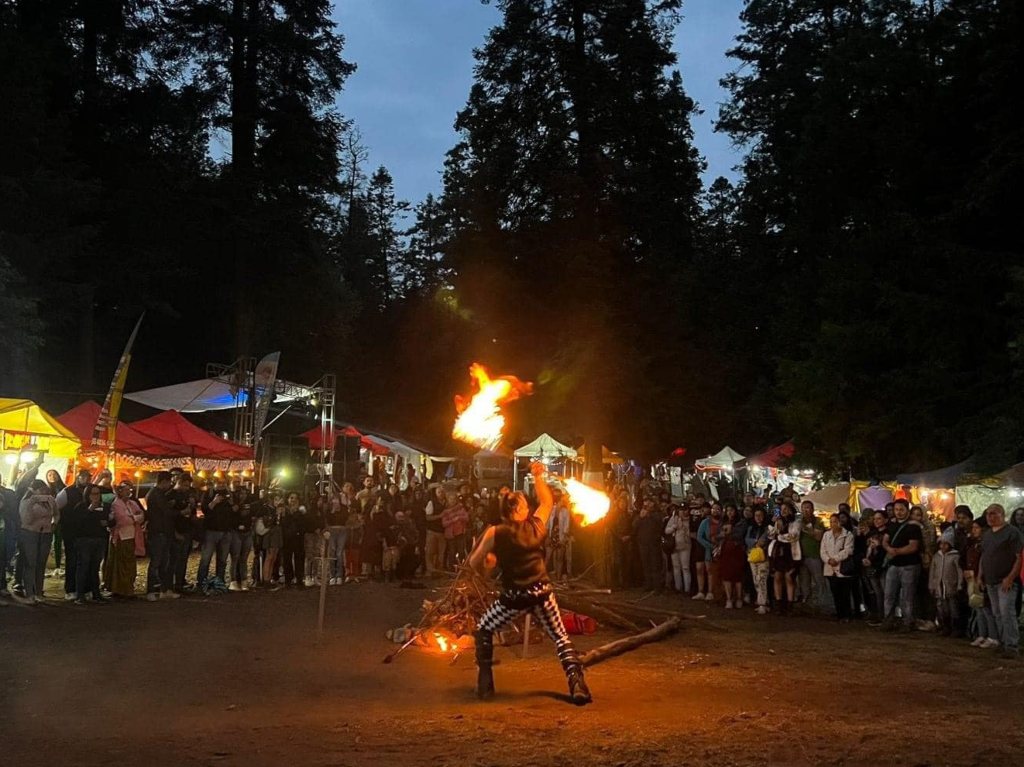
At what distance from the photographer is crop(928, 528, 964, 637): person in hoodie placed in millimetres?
12430

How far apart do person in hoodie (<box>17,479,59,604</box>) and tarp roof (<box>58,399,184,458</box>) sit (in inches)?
249

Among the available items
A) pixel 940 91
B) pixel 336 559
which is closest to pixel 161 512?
pixel 336 559

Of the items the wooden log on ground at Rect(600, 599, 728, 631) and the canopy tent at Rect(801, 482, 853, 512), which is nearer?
the wooden log on ground at Rect(600, 599, 728, 631)

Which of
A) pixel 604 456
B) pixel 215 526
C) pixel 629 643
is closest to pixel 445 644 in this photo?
pixel 629 643

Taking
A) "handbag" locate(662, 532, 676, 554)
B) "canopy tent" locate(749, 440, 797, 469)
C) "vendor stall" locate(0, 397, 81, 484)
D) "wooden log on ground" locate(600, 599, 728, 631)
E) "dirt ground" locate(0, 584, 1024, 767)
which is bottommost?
"dirt ground" locate(0, 584, 1024, 767)

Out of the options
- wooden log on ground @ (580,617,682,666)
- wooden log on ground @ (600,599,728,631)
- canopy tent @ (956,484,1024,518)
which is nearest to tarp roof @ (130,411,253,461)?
wooden log on ground @ (600,599,728,631)

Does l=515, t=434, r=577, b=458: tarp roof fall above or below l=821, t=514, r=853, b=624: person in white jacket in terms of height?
above

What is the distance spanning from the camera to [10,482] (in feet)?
56.7

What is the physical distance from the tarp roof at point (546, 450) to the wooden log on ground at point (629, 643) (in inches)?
585

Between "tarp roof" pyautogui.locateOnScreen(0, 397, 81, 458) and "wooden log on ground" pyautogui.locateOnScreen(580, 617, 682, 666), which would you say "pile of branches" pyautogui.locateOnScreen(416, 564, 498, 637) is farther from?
"tarp roof" pyautogui.locateOnScreen(0, 397, 81, 458)

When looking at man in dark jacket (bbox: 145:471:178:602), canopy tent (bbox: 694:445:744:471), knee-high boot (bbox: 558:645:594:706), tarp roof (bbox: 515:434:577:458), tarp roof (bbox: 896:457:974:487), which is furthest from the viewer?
canopy tent (bbox: 694:445:744:471)

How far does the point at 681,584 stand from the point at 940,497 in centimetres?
670

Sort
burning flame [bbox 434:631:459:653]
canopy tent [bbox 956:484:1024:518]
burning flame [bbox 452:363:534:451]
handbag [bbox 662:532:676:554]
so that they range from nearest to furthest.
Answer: burning flame [bbox 434:631:459:653] < burning flame [bbox 452:363:534:451] < canopy tent [bbox 956:484:1024:518] < handbag [bbox 662:532:676:554]

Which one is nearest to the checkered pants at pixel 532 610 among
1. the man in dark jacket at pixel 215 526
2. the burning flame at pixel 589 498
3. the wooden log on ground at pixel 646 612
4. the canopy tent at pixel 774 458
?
the burning flame at pixel 589 498
